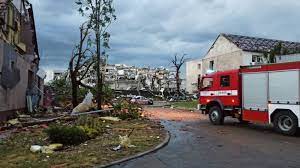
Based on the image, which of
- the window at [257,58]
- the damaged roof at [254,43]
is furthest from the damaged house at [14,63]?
the damaged roof at [254,43]

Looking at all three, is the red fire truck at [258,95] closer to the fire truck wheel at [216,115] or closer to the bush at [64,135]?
the fire truck wheel at [216,115]

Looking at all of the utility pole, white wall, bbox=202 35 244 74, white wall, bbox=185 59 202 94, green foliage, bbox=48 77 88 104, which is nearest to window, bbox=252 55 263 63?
white wall, bbox=202 35 244 74

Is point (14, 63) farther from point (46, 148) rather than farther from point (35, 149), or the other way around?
point (35, 149)

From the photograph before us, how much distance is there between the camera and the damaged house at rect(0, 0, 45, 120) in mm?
19766

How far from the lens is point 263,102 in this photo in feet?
62.7

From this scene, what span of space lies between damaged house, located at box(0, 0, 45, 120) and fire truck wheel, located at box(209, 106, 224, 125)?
10011mm

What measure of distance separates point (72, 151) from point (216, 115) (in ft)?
38.2

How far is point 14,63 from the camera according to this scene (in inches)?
864

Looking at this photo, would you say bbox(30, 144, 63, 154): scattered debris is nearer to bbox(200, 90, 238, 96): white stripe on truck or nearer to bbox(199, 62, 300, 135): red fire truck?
bbox(199, 62, 300, 135): red fire truck

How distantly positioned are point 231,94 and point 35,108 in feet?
43.3

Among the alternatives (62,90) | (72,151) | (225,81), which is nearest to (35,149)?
(72,151)

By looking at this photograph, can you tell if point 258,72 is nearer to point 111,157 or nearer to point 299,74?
point 299,74

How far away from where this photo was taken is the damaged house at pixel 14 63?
64.8ft

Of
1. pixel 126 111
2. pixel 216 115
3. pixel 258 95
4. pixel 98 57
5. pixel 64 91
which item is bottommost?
pixel 216 115
